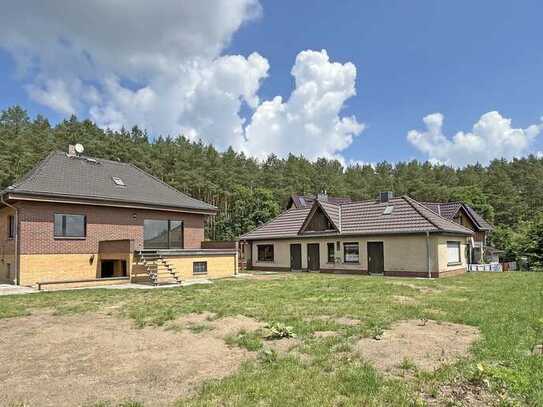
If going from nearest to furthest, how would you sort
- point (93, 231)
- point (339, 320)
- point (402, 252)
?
point (339, 320)
point (93, 231)
point (402, 252)

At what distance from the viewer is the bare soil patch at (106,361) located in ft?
15.7

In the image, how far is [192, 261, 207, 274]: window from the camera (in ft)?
67.0

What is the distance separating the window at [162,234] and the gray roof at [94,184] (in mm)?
1145

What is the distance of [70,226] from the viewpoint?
1891 cm

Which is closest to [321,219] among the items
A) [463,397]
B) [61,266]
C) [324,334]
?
[61,266]

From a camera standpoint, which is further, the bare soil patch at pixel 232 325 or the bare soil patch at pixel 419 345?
the bare soil patch at pixel 232 325

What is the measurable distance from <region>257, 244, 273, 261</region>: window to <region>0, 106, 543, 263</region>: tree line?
71.8 ft

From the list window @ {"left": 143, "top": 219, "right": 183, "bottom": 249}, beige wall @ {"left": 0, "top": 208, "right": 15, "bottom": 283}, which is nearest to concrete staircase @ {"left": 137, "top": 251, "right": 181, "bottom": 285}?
window @ {"left": 143, "top": 219, "right": 183, "bottom": 249}

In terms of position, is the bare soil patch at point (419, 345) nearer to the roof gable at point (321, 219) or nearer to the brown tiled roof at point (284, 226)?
the roof gable at point (321, 219)

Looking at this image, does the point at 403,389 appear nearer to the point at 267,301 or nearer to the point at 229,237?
the point at 267,301

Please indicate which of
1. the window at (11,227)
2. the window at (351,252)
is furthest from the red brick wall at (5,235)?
the window at (351,252)

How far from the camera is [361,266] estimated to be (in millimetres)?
24266

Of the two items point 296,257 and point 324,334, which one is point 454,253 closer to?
point 296,257

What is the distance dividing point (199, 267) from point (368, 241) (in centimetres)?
1006
